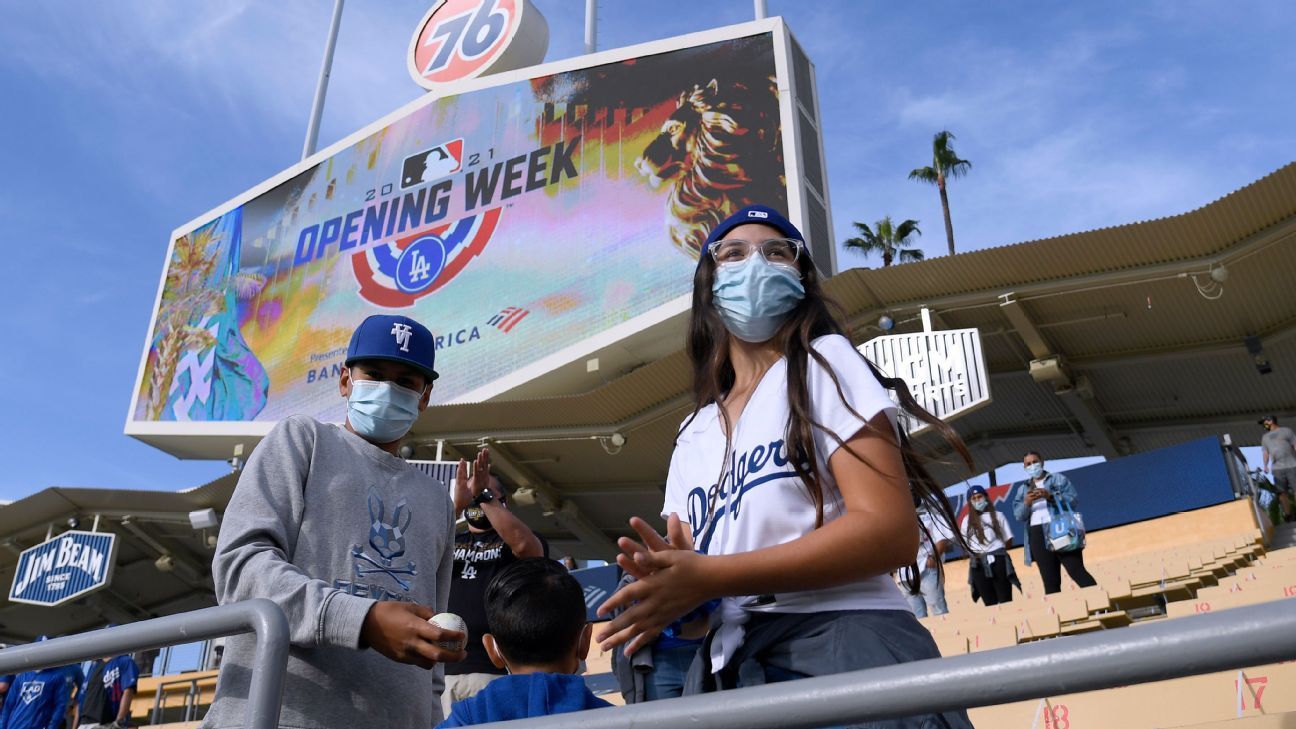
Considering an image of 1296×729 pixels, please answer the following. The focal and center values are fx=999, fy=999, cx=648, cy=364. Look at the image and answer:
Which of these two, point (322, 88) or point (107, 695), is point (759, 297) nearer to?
point (107, 695)

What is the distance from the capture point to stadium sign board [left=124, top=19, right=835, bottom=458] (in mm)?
15648

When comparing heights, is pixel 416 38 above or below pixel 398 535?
above

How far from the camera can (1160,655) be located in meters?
1.03

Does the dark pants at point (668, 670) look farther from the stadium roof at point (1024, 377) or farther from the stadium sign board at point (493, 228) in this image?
the stadium sign board at point (493, 228)

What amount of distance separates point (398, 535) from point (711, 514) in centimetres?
Result: 103

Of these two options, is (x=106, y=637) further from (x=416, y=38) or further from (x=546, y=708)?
(x=416, y=38)

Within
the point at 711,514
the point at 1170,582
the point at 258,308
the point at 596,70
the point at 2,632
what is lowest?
the point at 711,514

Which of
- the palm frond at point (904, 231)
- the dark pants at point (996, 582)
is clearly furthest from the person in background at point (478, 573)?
the palm frond at point (904, 231)

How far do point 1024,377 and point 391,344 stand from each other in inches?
590

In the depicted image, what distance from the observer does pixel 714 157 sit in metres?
15.7

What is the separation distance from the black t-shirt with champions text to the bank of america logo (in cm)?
1256

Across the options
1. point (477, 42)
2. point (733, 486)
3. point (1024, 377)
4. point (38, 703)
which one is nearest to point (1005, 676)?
point (733, 486)

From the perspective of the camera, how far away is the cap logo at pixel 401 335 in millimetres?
2621

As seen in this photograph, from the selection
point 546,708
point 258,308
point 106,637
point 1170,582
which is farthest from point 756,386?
point 258,308
